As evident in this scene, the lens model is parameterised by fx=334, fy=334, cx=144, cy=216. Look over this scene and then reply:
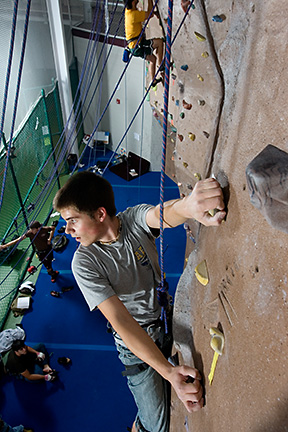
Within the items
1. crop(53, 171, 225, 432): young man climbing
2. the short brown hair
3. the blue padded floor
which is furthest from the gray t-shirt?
the blue padded floor

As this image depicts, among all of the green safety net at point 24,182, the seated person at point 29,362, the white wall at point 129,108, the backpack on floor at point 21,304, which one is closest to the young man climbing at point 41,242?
the green safety net at point 24,182

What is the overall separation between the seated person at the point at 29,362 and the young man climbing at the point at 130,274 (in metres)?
1.94

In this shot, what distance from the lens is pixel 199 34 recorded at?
48.8 inches

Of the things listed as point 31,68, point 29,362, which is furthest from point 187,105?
point 31,68

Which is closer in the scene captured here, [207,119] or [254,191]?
[254,191]

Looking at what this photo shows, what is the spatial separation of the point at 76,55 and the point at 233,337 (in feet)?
27.0

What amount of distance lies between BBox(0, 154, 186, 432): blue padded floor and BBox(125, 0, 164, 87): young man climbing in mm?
2919

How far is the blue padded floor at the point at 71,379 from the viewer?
3205 millimetres

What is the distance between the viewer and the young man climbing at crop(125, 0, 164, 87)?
2362 millimetres

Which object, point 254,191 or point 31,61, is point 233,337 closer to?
point 254,191

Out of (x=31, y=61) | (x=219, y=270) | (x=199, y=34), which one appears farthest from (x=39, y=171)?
(x=219, y=270)

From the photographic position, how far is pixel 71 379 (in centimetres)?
351

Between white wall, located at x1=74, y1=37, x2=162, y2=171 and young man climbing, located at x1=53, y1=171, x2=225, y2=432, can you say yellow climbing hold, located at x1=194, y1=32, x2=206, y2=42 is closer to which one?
young man climbing, located at x1=53, y1=171, x2=225, y2=432

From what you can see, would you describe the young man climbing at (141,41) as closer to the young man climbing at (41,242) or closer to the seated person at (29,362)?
the young man climbing at (41,242)
